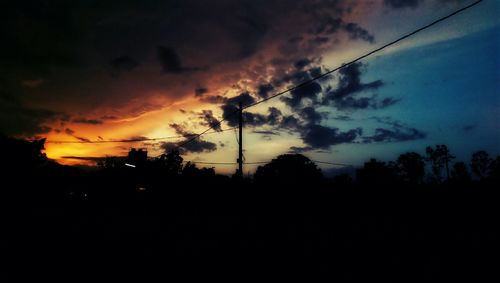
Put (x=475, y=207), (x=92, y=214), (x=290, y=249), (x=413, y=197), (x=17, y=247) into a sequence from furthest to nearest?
(x=92, y=214) < (x=413, y=197) < (x=475, y=207) < (x=17, y=247) < (x=290, y=249)

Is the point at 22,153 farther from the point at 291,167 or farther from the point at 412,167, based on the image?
the point at 412,167

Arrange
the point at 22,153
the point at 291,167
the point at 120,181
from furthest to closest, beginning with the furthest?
the point at 291,167 → the point at 120,181 → the point at 22,153

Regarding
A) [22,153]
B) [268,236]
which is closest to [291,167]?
[22,153]

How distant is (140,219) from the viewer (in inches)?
816

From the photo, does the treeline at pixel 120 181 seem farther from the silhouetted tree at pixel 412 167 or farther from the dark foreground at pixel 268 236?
the silhouetted tree at pixel 412 167

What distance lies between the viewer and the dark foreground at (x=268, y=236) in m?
9.70

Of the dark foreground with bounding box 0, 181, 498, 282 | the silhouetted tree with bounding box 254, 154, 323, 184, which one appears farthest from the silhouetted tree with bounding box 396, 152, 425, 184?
the dark foreground with bounding box 0, 181, 498, 282

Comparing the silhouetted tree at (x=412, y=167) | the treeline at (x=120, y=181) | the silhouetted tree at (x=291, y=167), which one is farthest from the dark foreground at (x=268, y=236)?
the silhouetted tree at (x=412, y=167)

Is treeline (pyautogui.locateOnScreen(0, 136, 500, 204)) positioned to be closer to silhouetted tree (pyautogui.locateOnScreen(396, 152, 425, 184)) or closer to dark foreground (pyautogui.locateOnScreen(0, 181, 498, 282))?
dark foreground (pyautogui.locateOnScreen(0, 181, 498, 282))

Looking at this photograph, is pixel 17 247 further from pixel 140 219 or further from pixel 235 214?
pixel 235 214

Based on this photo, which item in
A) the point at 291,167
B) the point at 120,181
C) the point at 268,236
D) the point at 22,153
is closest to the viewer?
the point at 268,236

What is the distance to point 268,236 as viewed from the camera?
47.5 ft

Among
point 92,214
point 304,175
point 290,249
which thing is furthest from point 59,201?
point 304,175

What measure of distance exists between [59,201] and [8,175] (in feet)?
16.7
